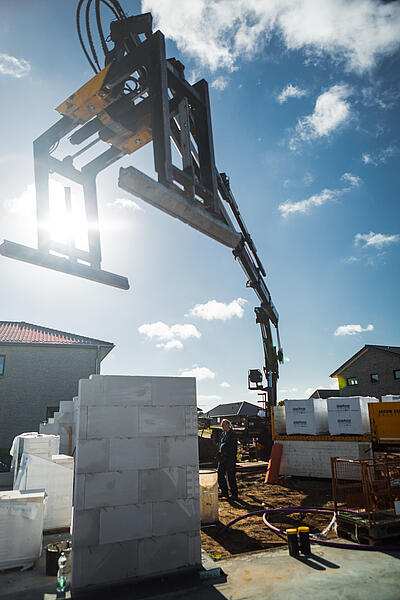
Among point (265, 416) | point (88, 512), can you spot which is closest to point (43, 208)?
point (88, 512)

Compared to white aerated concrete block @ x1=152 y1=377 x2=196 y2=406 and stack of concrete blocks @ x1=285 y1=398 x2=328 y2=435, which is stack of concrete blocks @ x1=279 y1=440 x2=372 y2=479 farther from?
white aerated concrete block @ x1=152 y1=377 x2=196 y2=406

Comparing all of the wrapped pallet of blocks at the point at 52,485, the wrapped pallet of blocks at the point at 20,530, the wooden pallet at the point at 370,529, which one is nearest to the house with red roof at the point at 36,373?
the wrapped pallet of blocks at the point at 52,485

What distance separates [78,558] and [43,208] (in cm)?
394

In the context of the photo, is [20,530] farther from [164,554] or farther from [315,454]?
[315,454]

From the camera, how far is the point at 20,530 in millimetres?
5156

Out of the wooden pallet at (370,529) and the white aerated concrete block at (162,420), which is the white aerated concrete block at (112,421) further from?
the wooden pallet at (370,529)

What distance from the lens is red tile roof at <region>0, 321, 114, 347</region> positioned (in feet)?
68.0

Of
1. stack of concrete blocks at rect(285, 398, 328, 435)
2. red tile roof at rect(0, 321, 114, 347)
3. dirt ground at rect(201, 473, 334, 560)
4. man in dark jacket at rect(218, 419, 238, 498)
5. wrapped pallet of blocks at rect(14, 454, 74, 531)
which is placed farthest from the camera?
red tile roof at rect(0, 321, 114, 347)

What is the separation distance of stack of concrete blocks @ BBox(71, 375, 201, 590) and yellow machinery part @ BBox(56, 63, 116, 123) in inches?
126

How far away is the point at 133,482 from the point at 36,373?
56.0ft

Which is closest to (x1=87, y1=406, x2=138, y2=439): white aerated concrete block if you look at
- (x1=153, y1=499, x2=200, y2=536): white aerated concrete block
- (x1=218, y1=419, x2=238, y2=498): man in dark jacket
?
(x1=153, y1=499, x2=200, y2=536): white aerated concrete block

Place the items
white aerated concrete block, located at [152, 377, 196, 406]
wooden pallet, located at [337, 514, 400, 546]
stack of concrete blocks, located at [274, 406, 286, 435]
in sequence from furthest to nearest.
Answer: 1. stack of concrete blocks, located at [274, 406, 286, 435]
2. wooden pallet, located at [337, 514, 400, 546]
3. white aerated concrete block, located at [152, 377, 196, 406]

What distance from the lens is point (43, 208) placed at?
4152 millimetres

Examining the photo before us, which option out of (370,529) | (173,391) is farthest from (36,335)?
(370,529)
